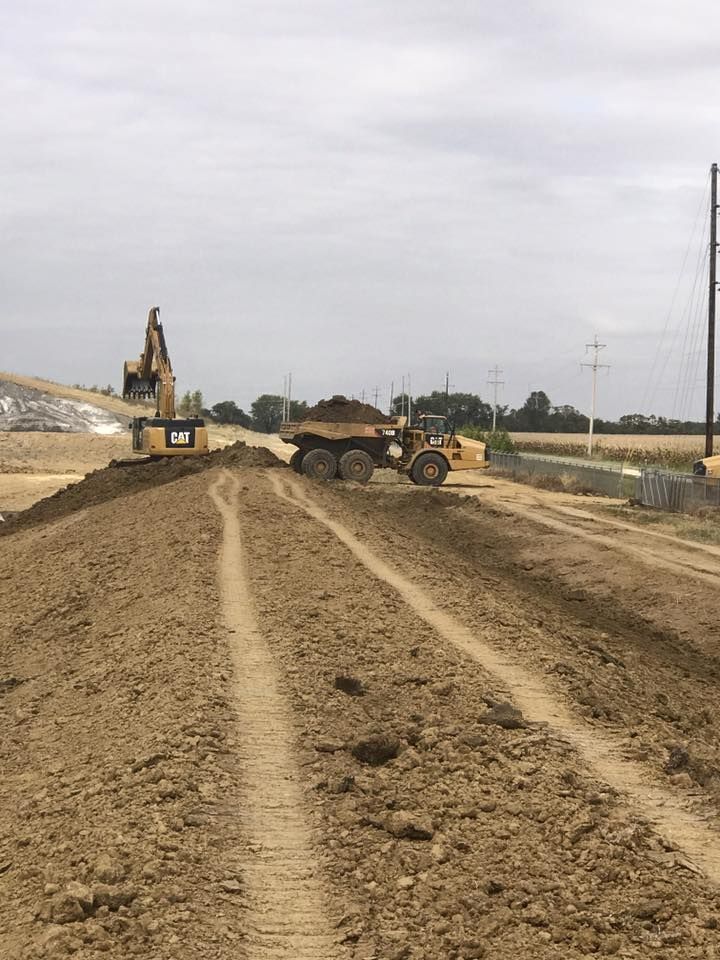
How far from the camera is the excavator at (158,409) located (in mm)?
31188

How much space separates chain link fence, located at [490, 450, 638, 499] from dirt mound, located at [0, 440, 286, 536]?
37.4ft

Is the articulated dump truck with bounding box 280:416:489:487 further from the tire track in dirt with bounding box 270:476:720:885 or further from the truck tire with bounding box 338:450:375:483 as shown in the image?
the tire track in dirt with bounding box 270:476:720:885

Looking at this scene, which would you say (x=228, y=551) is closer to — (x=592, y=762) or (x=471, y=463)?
(x=592, y=762)

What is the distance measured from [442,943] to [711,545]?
1788 centimetres

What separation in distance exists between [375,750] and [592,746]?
1499mm

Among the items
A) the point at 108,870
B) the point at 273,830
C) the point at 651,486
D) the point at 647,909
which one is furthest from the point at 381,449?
the point at 647,909

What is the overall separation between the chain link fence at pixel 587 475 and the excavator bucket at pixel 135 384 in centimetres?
1554

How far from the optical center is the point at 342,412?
34062mm

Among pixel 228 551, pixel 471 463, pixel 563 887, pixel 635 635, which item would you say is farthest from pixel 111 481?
pixel 563 887

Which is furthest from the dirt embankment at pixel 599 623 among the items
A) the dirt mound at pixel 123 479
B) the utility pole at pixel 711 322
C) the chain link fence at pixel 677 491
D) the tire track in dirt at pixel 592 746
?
the utility pole at pixel 711 322

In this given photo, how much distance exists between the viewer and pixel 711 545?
21000 mm

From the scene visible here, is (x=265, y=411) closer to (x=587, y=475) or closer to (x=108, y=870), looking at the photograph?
(x=587, y=475)

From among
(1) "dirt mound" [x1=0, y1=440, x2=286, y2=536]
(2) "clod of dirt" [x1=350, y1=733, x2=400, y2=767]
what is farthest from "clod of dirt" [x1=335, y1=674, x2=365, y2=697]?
(1) "dirt mound" [x1=0, y1=440, x2=286, y2=536]

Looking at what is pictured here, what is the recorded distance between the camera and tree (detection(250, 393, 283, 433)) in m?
154
